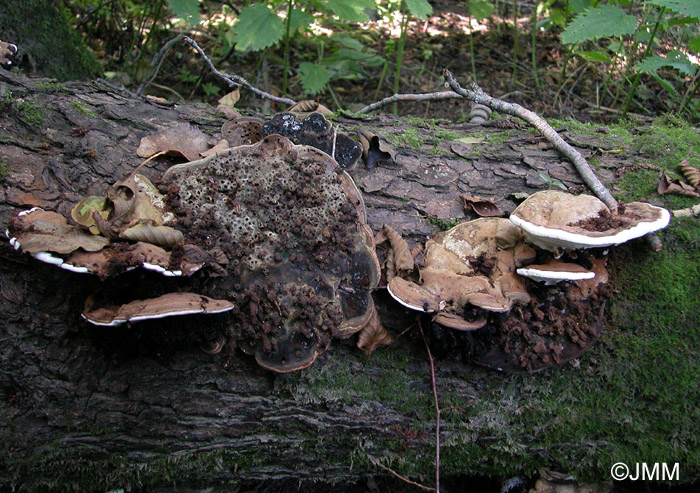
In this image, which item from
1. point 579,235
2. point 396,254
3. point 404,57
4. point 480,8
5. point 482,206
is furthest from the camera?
point 404,57

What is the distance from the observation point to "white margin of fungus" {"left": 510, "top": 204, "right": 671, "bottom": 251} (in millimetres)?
2471

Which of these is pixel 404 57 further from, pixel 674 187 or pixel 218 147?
pixel 218 147

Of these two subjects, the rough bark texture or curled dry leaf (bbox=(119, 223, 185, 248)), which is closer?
curled dry leaf (bbox=(119, 223, 185, 248))

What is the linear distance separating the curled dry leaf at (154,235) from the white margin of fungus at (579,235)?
6.41 ft

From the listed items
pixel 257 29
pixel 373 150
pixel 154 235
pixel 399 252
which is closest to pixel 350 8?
pixel 257 29

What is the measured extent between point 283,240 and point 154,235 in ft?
2.38

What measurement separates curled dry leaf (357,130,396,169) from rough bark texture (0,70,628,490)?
22 cm

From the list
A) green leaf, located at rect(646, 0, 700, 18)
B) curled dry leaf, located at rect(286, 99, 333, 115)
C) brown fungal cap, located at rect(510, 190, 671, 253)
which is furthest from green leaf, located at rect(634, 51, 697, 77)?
curled dry leaf, located at rect(286, 99, 333, 115)

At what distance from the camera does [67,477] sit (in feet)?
9.21

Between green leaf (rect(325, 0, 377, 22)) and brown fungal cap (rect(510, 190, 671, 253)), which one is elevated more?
green leaf (rect(325, 0, 377, 22))

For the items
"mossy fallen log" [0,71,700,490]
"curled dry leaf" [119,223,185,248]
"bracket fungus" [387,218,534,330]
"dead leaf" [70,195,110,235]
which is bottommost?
"mossy fallen log" [0,71,700,490]

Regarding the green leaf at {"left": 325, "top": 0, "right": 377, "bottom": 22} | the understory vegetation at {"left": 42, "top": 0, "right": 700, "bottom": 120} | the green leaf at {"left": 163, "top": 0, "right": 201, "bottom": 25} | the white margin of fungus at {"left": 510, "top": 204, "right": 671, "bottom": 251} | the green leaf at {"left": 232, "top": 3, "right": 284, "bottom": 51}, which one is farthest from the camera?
the understory vegetation at {"left": 42, "top": 0, "right": 700, "bottom": 120}

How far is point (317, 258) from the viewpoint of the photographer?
276 cm

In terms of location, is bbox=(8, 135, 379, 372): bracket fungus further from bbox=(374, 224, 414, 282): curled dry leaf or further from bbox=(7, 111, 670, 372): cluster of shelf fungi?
bbox=(374, 224, 414, 282): curled dry leaf
